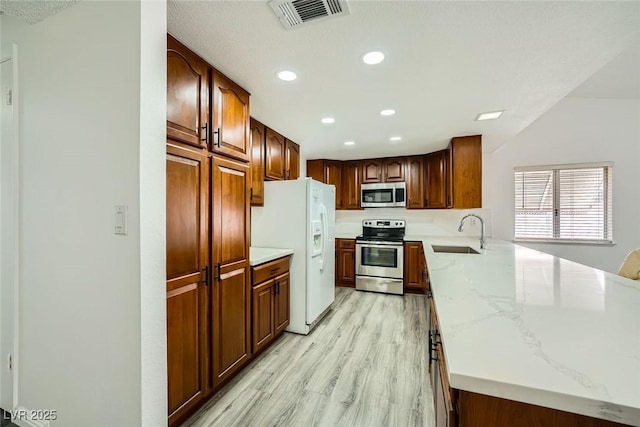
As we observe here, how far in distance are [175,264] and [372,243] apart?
3321 millimetres

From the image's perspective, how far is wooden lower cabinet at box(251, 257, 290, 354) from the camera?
7.22 ft

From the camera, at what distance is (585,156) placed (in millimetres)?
3867

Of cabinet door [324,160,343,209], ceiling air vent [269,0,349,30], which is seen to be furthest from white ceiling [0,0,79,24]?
cabinet door [324,160,343,209]

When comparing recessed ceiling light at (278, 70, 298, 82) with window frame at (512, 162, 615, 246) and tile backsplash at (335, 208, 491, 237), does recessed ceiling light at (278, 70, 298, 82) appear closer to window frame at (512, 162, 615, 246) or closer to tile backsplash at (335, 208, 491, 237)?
tile backsplash at (335, 208, 491, 237)

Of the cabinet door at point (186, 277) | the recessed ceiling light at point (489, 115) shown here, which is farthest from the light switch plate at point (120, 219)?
the recessed ceiling light at point (489, 115)

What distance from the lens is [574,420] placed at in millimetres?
563

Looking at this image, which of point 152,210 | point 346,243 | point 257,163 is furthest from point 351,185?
point 152,210

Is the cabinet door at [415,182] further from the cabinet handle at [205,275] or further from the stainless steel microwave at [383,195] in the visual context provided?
the cabinet handle at [205,275]

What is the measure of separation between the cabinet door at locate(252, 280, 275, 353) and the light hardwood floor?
17 centimetres

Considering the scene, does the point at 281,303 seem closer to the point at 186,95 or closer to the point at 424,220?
the point at 186,95

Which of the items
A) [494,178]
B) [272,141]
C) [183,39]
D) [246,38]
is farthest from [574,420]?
[494,178]

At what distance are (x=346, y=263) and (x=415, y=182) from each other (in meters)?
1.79

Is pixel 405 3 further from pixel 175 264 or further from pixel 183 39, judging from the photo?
pixel 175 264

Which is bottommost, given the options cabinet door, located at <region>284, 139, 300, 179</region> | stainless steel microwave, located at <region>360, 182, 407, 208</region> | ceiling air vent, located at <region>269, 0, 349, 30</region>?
stainless steel microwave, located at <region>360, 182, 407, 208</region>
